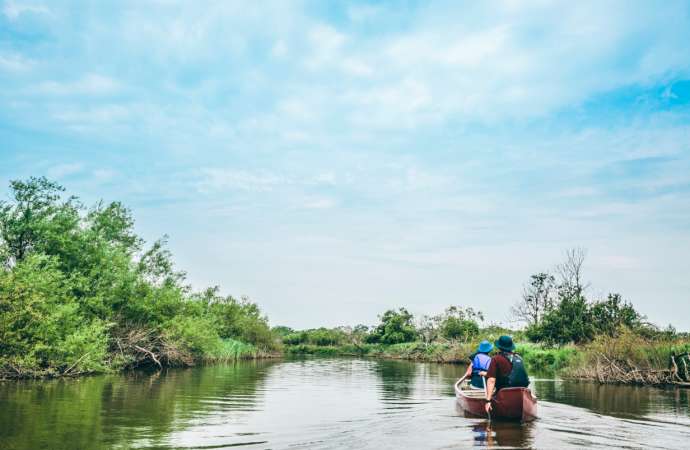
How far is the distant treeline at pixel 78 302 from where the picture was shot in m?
19.3

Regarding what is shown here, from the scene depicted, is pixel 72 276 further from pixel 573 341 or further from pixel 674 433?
pixel 573 341

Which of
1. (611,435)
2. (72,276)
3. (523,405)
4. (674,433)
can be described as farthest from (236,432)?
(72,276)

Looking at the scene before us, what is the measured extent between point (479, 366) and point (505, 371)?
3.05 metres

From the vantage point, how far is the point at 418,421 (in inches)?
479

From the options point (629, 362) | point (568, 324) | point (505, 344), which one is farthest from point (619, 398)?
point (568, 324)

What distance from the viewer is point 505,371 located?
1150 cm

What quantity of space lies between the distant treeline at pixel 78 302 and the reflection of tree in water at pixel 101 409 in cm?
150

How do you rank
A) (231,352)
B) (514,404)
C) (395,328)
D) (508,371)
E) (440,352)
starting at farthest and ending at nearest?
1. (395,328)
2. (440,352)
3. (231,352)
4. (508,371)
5. (514,404)

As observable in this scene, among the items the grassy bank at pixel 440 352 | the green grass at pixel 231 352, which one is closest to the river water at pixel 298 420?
the grassy bank at pixel 440 352

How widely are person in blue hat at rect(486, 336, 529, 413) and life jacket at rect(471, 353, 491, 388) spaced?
2679 millimetres

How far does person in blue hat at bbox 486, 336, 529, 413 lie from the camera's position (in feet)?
37.2

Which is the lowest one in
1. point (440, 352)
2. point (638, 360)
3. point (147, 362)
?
point (440, 352)

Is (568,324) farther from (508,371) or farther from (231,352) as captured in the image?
(508,371)

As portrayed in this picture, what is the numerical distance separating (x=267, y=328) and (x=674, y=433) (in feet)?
178
